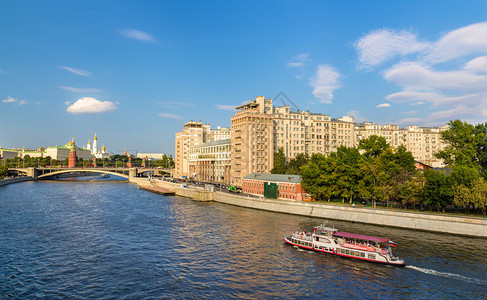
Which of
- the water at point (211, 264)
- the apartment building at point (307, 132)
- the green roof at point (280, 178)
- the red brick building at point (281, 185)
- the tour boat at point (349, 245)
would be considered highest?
the apartment building at point (307, 132)

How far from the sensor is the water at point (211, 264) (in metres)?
38.9

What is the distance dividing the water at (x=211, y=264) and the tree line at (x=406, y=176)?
41.6ft

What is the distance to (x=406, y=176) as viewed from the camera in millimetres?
82500

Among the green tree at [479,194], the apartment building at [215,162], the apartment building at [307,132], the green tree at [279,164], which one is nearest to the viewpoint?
the green tree at [479,194]

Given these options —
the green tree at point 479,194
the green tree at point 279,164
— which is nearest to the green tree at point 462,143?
the green tree at point 479,194

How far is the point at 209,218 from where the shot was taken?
275ft

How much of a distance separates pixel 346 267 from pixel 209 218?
142 ft

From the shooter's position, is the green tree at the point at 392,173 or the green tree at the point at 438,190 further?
the green tree at the point at 392,173

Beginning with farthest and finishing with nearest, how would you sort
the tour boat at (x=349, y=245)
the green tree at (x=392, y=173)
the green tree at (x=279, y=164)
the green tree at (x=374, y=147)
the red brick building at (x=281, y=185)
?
the green tree at (x=279, y=164)
the green tree at (x=374, y=147)
the red brick building at (x=281, y=185)
the green tree at (x=392, y=173)
the tour boat at (x=349, y=245)

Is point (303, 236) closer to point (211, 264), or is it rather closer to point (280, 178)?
point (211, 264)

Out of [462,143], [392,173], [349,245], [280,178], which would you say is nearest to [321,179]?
[280,178]

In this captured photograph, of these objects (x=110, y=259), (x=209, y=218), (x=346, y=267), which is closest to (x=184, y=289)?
(x=110, y=259)

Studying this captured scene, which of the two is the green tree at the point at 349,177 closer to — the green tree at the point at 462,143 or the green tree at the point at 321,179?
the green tree at the point at 321,179

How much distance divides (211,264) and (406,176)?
59.0m
